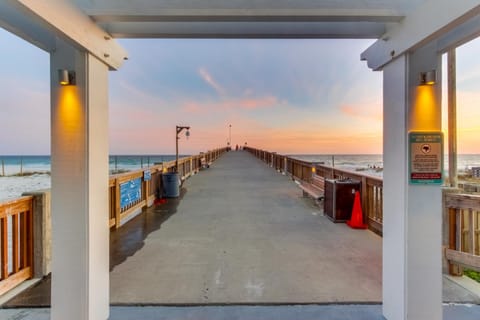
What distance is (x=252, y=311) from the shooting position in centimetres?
271

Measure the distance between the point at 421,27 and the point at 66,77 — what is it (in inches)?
113

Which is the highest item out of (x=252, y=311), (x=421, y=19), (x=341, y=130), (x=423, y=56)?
(x=341, y=130)

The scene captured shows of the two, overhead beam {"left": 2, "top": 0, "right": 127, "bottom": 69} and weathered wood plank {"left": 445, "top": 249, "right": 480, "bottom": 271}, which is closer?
overhead beam {"left": 2, "top": 0, "right": 127, "bottom": 69}

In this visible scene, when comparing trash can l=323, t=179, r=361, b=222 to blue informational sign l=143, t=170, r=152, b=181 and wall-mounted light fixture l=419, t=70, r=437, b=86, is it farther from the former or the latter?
blue informational sign l=143, t=170, r=152, b=181

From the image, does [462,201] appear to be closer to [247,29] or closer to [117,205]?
[247,29]

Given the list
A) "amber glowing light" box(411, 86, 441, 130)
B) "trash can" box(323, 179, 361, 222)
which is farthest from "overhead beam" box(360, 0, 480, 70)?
"trash can" box(323, 179, 361, 222)

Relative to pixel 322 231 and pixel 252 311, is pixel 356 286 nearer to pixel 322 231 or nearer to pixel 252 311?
pixel 252 311

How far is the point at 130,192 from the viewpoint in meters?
6.05

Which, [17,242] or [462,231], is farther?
[462,231]

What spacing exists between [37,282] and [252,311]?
8.80 feet

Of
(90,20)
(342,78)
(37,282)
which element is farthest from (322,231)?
(342,78)

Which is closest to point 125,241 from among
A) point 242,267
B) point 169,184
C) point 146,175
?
point 242,267

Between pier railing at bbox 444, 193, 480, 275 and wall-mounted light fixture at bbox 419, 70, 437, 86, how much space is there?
1986mm

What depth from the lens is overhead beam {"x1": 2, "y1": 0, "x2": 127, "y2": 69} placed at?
5.26 ft
